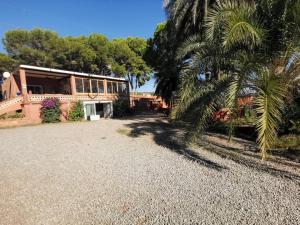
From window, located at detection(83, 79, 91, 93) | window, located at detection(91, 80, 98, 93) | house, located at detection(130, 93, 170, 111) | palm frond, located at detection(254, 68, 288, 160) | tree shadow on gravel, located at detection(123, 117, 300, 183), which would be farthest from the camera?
house, located at detection(130, 93, 170, 111)

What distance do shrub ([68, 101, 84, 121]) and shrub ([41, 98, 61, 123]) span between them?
50.8 inches

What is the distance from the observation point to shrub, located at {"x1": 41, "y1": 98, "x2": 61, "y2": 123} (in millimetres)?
17531

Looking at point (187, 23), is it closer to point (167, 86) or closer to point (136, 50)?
point (167, 86)

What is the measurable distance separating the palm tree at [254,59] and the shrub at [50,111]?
14.0m

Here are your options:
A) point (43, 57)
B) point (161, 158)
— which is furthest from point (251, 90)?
point (43, 57)

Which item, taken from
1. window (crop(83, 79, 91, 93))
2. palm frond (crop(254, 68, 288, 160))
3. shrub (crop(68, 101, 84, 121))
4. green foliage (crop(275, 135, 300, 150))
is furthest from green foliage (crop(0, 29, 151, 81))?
palm frond (crop(254, 68, 288, 160))

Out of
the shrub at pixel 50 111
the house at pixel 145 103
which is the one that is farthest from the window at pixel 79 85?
the house at pixel 145 103

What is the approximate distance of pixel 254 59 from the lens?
16.5ft

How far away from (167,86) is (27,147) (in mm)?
13264

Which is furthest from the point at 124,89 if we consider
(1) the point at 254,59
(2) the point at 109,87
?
(1) the point at 254,59

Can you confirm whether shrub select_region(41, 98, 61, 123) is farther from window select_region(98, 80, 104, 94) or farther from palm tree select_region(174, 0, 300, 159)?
palm tree select_region(174, 0, 300, 159)

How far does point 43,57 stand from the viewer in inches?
1043

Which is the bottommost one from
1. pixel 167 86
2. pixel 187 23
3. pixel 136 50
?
pixel 167 86

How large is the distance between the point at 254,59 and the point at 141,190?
393 centimetres
